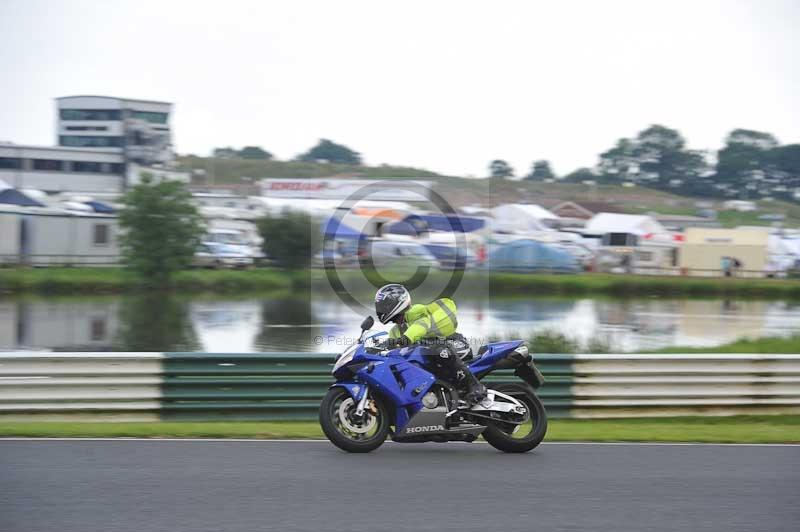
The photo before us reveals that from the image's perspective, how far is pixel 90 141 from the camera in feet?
235

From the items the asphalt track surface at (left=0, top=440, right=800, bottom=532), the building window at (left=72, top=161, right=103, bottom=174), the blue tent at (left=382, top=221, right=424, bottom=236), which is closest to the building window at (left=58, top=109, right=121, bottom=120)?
the building window at (left=72, top=161, right=103, bottom=174)

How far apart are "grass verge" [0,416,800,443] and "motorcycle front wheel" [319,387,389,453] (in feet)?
4.73

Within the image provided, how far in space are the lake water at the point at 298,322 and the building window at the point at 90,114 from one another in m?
41.0

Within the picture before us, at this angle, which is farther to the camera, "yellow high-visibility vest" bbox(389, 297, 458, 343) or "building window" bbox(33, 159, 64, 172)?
"building window" bbox(33, 159, 64, 172)

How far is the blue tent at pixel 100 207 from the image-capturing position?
4381 centimetres

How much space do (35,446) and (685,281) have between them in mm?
37794

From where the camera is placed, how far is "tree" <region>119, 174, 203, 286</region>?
38.3 meters

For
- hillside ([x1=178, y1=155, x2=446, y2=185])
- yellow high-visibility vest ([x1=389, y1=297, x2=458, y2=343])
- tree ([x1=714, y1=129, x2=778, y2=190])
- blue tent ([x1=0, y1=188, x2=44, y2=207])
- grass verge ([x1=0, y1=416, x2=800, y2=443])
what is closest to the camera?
yellow high-visibility vest ([x1=389, y1=297, x2=458, y2=343])

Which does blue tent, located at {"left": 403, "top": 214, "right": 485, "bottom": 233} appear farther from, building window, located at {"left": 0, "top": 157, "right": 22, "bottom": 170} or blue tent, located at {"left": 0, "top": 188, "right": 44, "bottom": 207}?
building window, located at {"left": 0, "top": 157, "right": 22, "bottom": 170}

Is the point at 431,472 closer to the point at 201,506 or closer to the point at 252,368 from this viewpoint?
the point at 201,506

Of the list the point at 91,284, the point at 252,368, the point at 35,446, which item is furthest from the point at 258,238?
the point at 35,446

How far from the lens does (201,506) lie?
256 inches

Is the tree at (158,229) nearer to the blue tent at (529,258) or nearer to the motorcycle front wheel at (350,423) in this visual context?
the blue tent at (529,258)

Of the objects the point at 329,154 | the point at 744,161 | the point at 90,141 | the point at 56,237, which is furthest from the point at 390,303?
the point at 744,161
